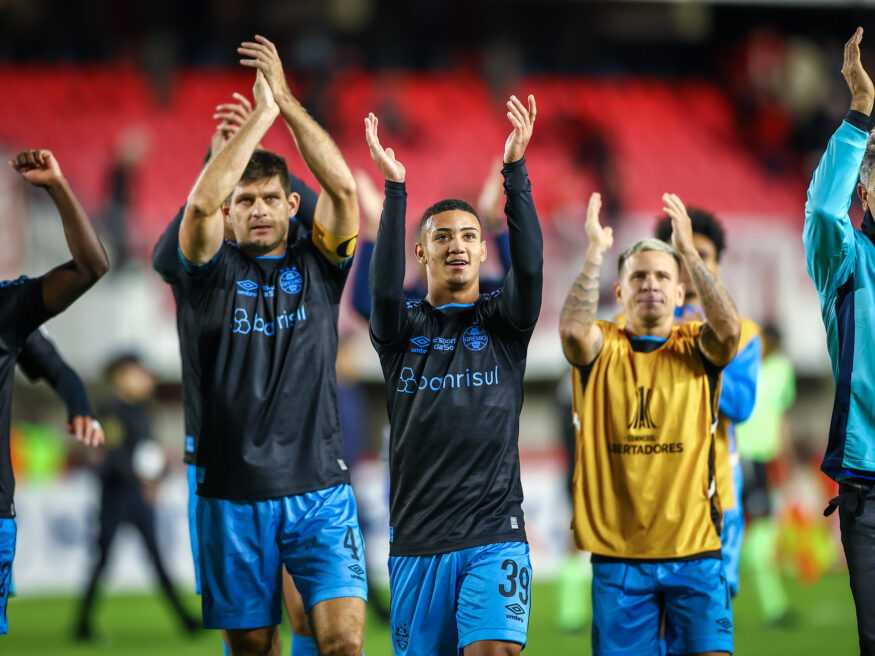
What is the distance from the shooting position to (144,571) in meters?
11.4

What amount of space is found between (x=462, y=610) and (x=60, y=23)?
16618 mm

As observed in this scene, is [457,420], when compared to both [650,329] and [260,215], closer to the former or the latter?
[650,329]

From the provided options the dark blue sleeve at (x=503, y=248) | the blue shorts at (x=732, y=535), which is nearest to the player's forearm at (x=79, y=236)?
the dark blue sleeve at (x=503, y=248)

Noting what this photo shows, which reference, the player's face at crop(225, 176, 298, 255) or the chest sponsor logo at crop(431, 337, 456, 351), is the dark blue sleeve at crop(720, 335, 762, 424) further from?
the player's face at crop(225, 176, 298, 255)

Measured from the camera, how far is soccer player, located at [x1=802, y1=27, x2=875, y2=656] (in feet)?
12.6

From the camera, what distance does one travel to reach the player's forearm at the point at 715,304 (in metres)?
4.54

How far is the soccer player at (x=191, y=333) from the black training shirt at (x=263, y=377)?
0.09 m

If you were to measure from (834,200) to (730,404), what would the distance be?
153cm

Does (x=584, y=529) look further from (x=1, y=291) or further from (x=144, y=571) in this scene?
(x=144, y=571)

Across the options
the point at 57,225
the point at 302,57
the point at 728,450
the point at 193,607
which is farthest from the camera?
the point at 302,57

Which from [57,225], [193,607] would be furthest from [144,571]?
[57,225]

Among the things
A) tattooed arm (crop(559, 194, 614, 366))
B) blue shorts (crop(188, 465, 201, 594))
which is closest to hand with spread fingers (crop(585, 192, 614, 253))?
tattooed arm (crop(559, 194, 614, 366))

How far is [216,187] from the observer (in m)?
4.30

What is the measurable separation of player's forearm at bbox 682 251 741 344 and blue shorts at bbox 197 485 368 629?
189cm
